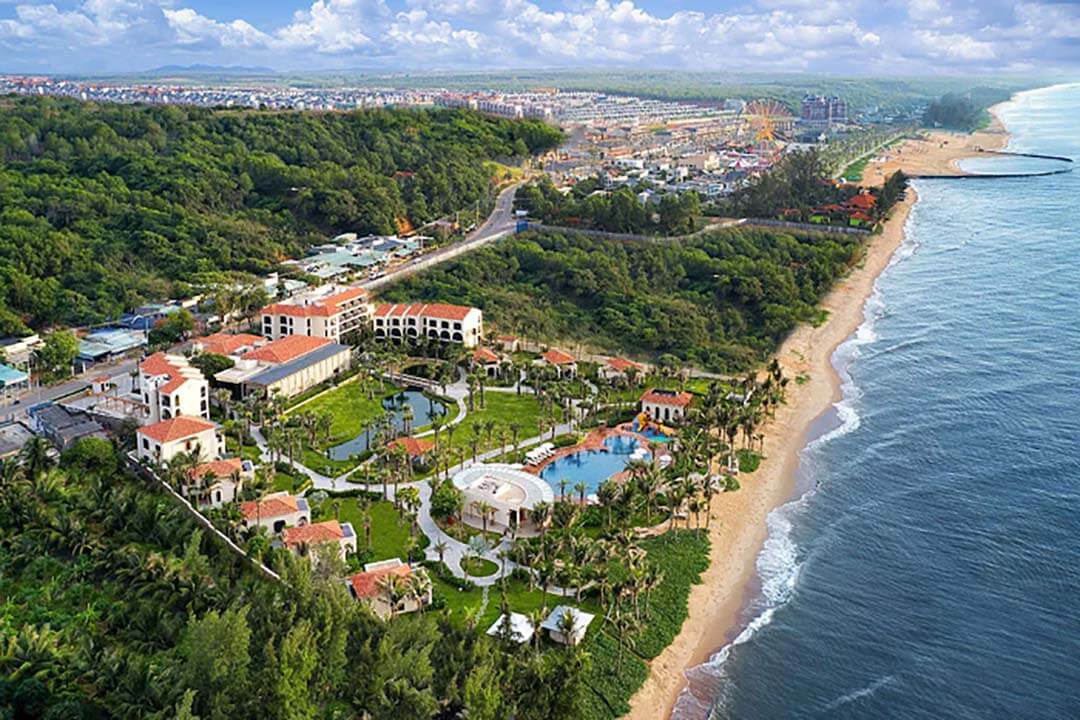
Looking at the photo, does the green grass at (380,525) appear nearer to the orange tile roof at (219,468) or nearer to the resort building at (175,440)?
the orange tile roof at (219,468)

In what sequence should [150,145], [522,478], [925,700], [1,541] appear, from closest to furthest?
[925,700] → [1,541] → [522,478] → [150,145]

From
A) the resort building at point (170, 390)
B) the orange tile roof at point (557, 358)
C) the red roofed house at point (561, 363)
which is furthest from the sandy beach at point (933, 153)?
the resort building at point (170, 390)

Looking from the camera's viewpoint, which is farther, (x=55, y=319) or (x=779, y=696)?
(x=55, y=319)

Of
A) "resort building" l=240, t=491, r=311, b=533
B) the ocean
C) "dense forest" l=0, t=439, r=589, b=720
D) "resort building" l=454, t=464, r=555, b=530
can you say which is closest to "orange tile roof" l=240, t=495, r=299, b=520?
"resort building" l=240, t=491, r=311, b=533

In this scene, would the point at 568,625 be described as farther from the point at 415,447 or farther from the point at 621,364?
the point at 621,364

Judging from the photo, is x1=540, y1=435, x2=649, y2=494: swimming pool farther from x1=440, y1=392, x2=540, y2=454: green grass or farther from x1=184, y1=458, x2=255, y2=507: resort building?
x1=184, y1=458, x2=255, y2=507: resort building

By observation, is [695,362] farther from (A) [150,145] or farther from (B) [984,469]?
(A) [150,145]

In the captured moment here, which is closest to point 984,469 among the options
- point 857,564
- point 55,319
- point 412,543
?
point 857,564
